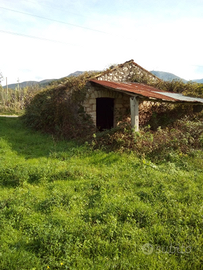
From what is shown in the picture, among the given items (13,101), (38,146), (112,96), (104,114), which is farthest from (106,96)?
(13,101)

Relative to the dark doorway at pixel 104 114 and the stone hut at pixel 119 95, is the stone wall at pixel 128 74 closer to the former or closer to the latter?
the stone hut at pixel 119 95

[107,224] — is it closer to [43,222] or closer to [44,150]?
[43,222]

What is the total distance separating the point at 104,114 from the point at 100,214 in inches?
321

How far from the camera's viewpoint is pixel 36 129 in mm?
10234

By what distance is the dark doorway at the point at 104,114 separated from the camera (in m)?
10.6

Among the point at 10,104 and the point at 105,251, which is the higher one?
the point at 10,104

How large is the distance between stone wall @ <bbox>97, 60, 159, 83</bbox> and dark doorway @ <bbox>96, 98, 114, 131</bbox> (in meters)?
1.29

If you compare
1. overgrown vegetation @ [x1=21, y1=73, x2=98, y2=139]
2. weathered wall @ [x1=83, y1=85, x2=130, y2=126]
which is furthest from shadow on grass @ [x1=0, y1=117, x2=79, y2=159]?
weathered wall @ [x1=83, y1=85, x2=130, y2=126]

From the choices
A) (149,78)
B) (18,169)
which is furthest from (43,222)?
(149,78)

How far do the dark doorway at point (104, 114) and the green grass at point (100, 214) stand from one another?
539 cm

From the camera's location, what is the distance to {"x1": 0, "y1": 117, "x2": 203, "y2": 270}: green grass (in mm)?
2529

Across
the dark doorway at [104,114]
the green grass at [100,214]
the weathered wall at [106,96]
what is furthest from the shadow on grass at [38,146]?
the dark doorway at [104,114]

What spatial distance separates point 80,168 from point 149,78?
8.85 meters

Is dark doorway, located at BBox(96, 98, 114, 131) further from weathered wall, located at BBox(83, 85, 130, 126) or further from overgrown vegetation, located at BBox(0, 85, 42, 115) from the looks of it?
overgrown vegetation, located at BBox(0, 85, 42, 115)
